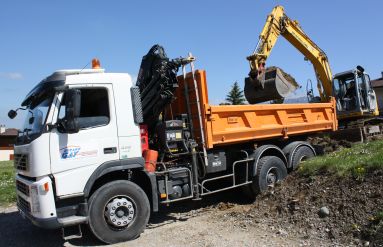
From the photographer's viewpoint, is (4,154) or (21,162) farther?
(4,154)

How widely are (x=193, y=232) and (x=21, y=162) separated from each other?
3.10 metres

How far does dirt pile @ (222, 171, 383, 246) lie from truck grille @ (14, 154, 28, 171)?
3.80m

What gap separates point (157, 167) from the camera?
7.74m

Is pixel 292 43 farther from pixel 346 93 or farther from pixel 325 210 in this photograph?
pixel 325 210

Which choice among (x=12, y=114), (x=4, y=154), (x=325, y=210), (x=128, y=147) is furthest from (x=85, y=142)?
(x=4, y=154)

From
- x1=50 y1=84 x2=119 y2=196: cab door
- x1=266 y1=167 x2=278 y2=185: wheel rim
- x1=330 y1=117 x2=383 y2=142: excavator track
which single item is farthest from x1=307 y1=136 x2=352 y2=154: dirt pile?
x1=50 y1=84 x2=119 y2=196: cab door

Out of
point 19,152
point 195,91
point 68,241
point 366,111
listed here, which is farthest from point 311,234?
point 366,111

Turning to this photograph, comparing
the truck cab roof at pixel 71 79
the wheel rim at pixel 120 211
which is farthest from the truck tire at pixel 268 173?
the truck cab roof at pixel 71 79

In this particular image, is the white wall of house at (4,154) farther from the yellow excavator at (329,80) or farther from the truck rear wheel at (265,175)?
the truck rear wheel at (265,175)

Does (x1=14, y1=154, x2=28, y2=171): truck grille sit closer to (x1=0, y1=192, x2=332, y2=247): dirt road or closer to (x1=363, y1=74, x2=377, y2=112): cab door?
(x1=0, y1=192, x2=332, y2=247): dirt road

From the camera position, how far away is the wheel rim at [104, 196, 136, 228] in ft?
21.9

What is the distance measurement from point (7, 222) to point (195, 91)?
200 inches

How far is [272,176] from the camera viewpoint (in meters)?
9.30

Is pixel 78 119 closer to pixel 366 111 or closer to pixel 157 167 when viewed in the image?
pixel 157 167
